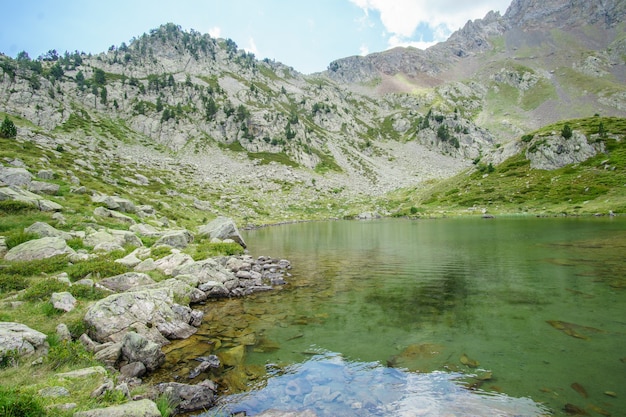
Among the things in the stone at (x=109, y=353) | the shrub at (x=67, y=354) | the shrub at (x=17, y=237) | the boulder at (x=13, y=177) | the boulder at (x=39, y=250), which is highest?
the boulder at (x=13, y=177)

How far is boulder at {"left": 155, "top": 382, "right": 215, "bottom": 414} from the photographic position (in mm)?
9719

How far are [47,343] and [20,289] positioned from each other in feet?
25.8

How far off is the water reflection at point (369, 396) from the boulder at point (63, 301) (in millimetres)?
9924

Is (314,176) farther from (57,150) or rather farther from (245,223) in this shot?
(57,150)

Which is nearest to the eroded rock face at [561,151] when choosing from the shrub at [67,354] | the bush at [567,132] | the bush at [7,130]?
the bush at [567,132]

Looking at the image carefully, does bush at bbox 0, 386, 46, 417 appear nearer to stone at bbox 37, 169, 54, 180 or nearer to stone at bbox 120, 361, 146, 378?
stone at bbox 120, 361, 146, 378

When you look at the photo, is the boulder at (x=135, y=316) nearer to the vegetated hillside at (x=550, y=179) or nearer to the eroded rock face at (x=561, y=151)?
the vegetated hillside at (x=550, y=179)

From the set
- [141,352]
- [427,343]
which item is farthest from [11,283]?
[427,343]

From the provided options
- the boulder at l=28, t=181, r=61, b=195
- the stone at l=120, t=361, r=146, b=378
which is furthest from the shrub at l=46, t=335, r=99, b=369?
the boulder at l=28, t=181, r=61, b=195

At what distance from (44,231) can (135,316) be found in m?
15.6

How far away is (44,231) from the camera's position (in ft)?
80.0

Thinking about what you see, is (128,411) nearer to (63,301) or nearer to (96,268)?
(63,301)

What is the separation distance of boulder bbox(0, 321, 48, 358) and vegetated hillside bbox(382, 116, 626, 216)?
91177 mm

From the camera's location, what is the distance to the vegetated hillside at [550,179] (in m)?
79.8
